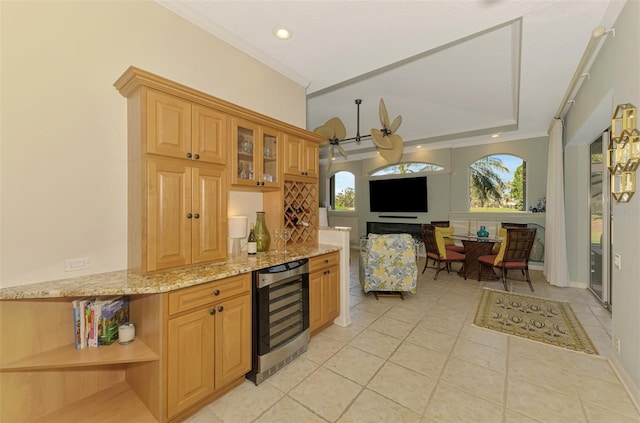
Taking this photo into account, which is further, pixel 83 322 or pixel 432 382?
pixel 432 382

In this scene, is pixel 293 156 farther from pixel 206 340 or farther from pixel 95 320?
pixel 95 320

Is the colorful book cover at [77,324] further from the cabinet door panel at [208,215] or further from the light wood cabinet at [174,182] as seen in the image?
the cabinet door panel at [208,215]

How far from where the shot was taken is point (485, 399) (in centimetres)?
198

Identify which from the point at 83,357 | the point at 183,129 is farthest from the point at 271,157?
the point at 83,357

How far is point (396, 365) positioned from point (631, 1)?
11.2 feet

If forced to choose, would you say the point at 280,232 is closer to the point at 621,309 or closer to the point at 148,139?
the point at 148,139

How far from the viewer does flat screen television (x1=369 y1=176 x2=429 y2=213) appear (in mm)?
7297

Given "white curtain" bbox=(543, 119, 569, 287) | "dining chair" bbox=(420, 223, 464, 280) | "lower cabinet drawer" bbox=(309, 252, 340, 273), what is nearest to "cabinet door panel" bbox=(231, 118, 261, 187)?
"lower cabinet drawer" bbox=(309, 252, 340, 273)

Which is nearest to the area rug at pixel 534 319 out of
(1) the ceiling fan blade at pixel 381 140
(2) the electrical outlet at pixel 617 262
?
(2) the electrical outlet at pixel 617 262

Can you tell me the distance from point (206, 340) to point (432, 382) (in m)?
1.84

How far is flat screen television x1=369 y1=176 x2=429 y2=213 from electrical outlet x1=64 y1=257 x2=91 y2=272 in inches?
278

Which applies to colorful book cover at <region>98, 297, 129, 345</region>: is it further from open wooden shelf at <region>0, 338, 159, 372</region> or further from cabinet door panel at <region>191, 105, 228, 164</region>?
cabinet door panel at <region>191, 105, 228, 164</region>

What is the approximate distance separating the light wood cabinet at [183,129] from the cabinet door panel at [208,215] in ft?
0.49

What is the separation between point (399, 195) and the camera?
25.2 ft
